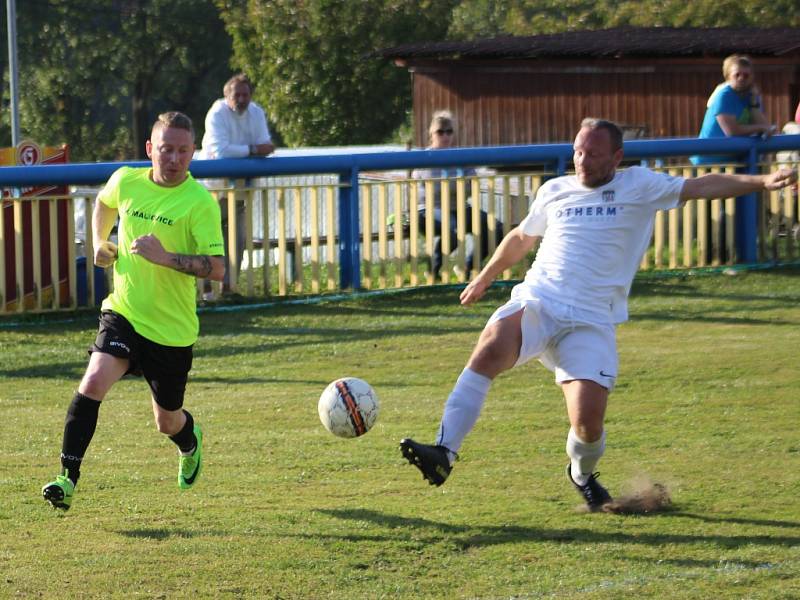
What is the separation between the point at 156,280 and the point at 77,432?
0.78m

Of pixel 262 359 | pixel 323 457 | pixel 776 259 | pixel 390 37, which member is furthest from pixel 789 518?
pixel 390 37

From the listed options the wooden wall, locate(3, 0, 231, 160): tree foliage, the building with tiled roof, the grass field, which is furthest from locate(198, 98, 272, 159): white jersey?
locate(3, 0, 231, 160): tree foliage

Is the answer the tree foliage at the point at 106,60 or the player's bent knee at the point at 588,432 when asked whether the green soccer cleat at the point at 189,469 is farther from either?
the tree foliage at the point at 106,60

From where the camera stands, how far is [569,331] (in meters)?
6.69

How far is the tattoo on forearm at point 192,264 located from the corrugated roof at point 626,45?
17.9 metres

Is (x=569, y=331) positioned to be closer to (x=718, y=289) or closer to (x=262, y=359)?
(x=262, y=359)

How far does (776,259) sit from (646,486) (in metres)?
8.56

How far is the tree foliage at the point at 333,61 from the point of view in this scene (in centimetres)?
3672

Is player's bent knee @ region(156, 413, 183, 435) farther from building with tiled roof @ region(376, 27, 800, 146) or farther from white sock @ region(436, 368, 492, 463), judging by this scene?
building with tiled roof @ region(376, 27, 800, 146)

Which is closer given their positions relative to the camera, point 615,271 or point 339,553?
point 339,553

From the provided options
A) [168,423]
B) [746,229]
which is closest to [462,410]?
[168,423]

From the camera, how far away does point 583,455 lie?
22.3 ft

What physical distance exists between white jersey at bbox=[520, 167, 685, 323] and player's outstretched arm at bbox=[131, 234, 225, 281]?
145cm

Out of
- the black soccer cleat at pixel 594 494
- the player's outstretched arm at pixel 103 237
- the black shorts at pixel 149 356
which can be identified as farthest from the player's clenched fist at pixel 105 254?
the black soccer cleat at pixel 594 494
